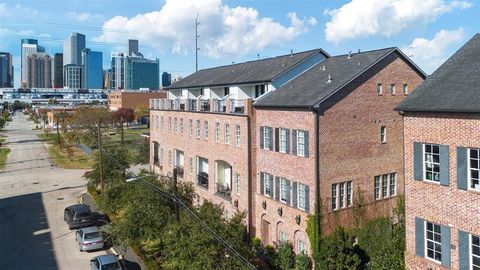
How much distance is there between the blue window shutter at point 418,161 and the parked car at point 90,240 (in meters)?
20.4

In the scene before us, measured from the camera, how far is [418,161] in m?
17.1

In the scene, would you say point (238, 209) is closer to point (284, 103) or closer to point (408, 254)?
point (284, 103)

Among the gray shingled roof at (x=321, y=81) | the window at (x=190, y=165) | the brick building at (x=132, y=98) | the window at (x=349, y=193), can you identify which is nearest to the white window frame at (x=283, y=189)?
the window at (x=349, y=193)

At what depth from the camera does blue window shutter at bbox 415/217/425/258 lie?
55.8ft

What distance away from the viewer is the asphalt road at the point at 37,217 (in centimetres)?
2642

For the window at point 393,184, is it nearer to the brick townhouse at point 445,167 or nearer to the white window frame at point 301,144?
the white window frame at point 301,144

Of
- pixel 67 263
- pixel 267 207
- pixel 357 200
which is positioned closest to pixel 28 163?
pixel 67 263

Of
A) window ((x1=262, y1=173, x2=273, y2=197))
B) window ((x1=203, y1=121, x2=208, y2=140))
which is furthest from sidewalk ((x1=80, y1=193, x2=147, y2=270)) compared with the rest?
window ((x1=203, y1=121, x2=208, y2=140))

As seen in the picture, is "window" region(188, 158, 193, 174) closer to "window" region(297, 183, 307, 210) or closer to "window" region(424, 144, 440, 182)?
"window" region(297, 183, 307, 210)

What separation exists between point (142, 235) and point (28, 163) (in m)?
52.1

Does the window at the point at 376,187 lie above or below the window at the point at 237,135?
below

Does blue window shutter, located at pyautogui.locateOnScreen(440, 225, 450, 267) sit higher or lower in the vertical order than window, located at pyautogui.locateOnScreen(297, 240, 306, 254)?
higher

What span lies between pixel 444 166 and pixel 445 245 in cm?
304

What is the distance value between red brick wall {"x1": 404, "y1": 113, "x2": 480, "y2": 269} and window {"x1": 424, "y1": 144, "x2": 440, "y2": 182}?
0.83 ft
